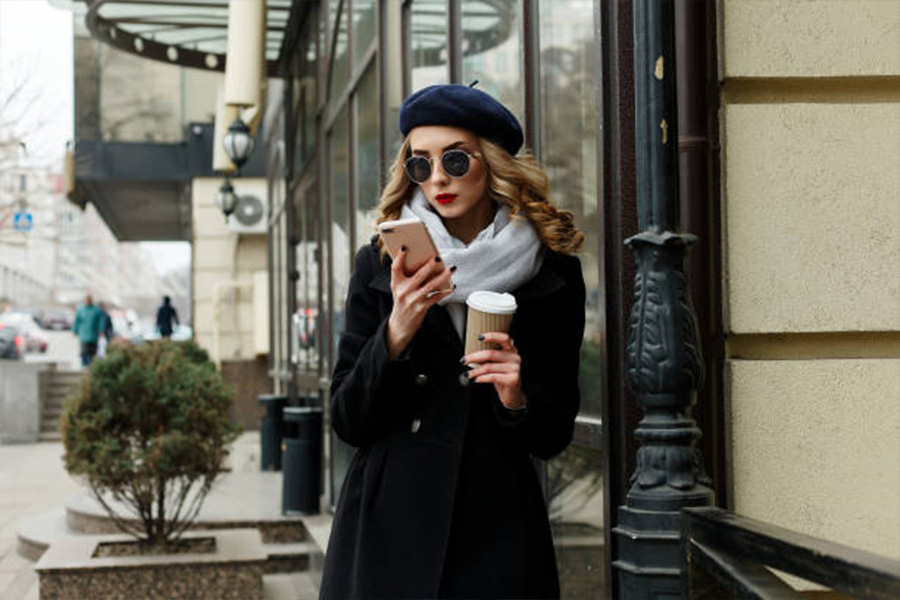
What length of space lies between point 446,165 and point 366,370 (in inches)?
19.1

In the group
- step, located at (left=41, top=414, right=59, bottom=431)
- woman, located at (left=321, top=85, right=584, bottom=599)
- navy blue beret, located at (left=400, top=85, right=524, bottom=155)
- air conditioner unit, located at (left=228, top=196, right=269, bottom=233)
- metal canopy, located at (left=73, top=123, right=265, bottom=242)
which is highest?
metal canopy, located at (left=73, top=123, right=265, bottom=242)

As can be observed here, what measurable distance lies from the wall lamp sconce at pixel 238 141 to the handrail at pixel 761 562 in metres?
12.3

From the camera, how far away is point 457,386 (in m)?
2.76

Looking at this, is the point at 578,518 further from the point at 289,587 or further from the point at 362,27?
the point at 362,27

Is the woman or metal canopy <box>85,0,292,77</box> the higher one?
metal canopy <box>85,0,292,77</box>

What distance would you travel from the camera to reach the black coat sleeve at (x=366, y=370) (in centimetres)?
265

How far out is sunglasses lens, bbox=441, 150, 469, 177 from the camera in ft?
9.12

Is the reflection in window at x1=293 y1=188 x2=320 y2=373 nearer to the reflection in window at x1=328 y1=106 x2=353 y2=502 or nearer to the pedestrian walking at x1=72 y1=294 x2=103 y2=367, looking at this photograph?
the reflection in window at x1=328 y1=106 x2=353 y2=502

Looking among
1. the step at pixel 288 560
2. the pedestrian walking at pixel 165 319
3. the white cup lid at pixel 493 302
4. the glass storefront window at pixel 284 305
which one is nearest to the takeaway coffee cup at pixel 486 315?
the white cup lid at pixel 493 302

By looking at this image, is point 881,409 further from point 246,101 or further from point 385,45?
point 246,101

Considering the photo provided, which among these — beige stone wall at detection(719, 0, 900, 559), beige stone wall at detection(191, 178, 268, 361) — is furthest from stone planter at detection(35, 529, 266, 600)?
beige stone wall at detection(191, 178, 268, 361)

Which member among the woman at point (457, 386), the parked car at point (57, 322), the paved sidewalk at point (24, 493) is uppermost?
the parked car at point (57, 322)

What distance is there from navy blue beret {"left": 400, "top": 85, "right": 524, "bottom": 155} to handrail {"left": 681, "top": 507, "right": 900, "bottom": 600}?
951 millimetres

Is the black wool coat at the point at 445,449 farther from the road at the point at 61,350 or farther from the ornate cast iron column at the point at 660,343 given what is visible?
the road at the point at 61,350
